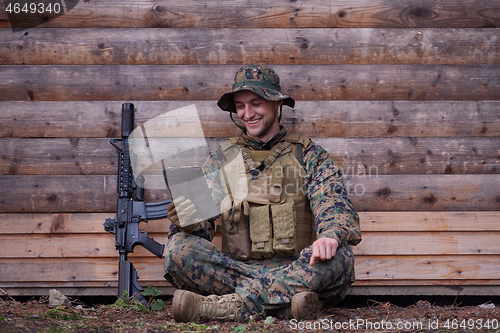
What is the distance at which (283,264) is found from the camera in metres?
3.77

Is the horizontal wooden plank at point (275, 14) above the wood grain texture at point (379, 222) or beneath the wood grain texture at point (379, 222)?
above

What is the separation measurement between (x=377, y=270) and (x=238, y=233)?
4.88ft

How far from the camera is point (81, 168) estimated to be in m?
4.53

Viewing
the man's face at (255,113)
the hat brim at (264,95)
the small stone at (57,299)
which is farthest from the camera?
the small stone at (57,299)

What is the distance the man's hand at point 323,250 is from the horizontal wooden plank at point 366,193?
132 centimetres

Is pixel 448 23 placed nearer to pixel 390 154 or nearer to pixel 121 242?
pixel 390 154

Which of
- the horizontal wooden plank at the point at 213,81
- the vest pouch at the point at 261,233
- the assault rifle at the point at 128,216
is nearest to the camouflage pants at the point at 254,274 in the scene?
the vest pouch at the point at 261,233

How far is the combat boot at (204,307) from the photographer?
312cm

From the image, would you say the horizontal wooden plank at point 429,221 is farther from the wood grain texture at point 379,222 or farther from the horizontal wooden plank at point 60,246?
the horizontal wooden plank at point 60,246

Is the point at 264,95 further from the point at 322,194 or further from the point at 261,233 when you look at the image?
the point at 261,233

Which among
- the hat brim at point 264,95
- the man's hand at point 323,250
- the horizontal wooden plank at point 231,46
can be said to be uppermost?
the horizontal wooden plank at point 231,46

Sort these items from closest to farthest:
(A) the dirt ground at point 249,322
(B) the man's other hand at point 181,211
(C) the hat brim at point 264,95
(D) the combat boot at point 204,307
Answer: (A) the dirt ground at point 249,322, (D) the combat boot at point 204,307, (B) the man's other hand at point 181,211, (C) the hat brim at point 264,95

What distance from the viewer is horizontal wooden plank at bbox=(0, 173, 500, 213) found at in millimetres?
4477

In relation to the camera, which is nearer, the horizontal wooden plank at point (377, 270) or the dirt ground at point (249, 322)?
the dirt ground at point (249, 322)
